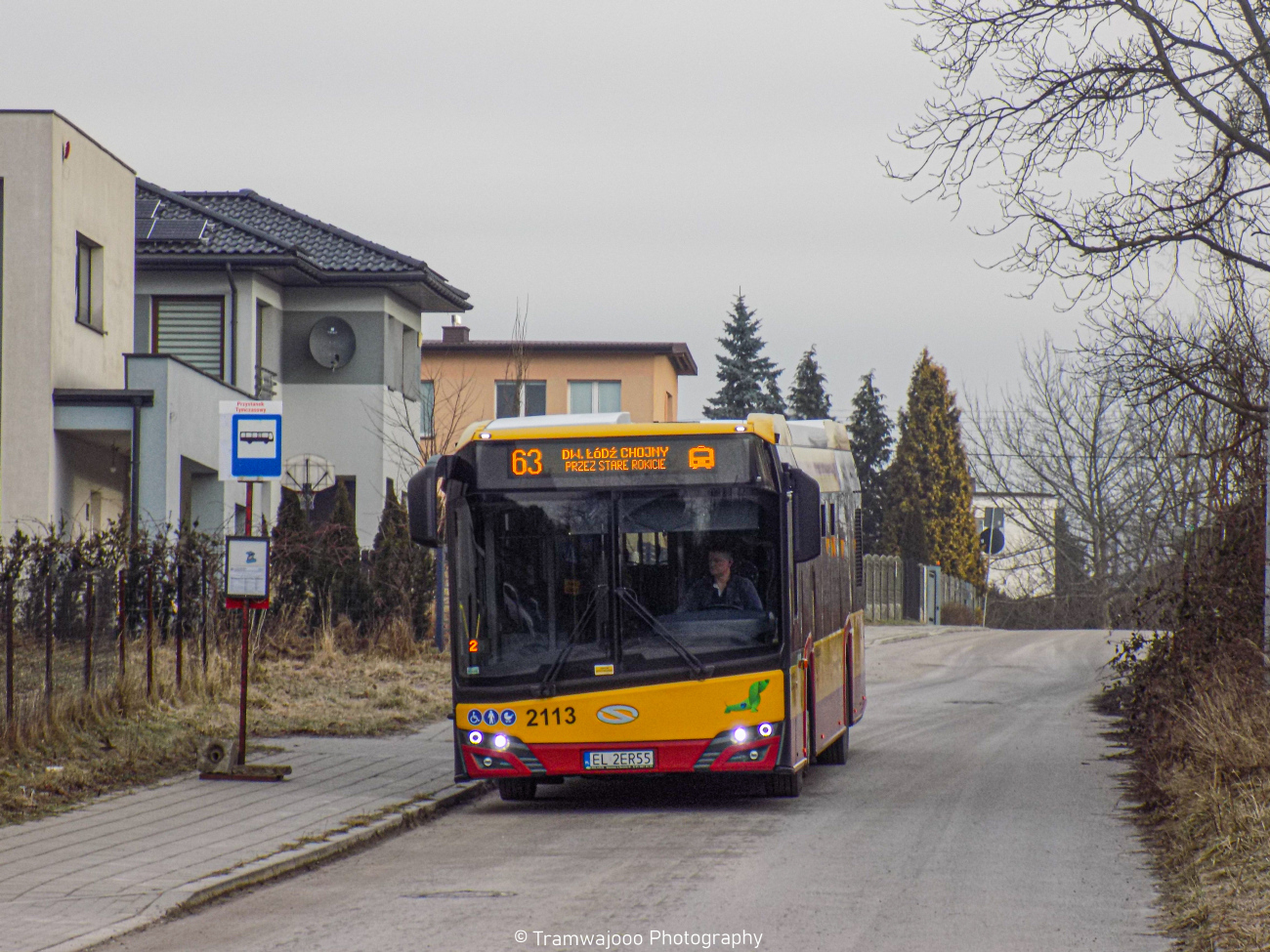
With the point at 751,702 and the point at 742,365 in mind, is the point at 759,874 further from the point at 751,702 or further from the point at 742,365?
the point at 742,365

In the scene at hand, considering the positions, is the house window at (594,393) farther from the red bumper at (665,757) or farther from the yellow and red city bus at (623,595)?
the red bumper at (665,757)

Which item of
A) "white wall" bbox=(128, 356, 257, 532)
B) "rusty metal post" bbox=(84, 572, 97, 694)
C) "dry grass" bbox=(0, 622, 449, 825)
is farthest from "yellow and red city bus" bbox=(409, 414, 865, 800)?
"white wall" bbox=(128, 356, 257, 532)

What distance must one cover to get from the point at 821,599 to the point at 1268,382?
400 cm

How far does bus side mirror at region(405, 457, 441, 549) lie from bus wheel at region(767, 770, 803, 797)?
3.20 m

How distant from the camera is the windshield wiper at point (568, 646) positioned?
1166 cm

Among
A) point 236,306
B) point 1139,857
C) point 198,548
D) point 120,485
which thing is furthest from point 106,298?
point 1139,857

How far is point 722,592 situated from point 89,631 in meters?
5.62

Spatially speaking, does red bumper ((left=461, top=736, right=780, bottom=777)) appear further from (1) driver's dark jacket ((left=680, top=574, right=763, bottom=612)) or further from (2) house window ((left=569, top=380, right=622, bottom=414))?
(2) house window ((left=569, top=380, right=622, bottom=414))

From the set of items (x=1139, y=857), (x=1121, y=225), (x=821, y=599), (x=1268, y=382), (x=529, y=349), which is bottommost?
(x=1139, y=857)

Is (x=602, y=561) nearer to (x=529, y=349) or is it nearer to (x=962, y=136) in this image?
(x=962, y=136)

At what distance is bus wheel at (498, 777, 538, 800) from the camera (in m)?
12.7

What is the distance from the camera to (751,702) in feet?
38.0

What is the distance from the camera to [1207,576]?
566 inches

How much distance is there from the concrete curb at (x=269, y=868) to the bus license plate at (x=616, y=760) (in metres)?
1.19
